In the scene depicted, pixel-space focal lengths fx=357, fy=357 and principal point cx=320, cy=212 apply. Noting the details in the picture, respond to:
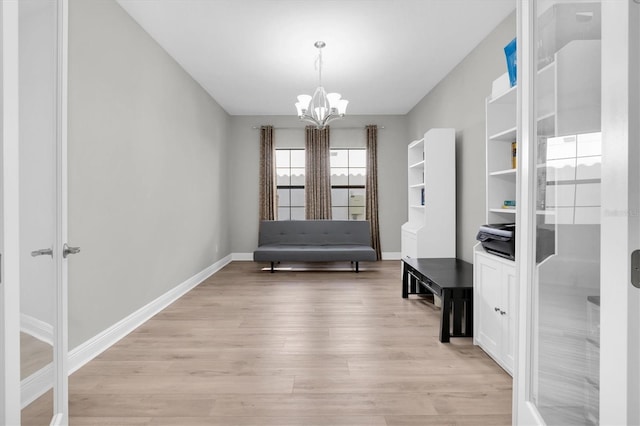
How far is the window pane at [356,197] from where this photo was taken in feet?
22.1

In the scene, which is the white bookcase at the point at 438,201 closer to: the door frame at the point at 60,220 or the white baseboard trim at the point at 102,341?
the white baseboard trim at the point at 102,341

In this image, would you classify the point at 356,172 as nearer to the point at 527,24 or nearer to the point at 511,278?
the point at 511,278

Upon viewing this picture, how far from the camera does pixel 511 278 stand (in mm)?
2180

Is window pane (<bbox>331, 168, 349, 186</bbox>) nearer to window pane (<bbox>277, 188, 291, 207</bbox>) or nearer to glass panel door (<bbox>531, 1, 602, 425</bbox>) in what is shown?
window pane (<bbox>277, 188, 291, 207</bbox>)

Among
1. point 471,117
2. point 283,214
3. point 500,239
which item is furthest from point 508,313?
point 283,214

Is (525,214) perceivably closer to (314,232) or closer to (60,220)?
(60,220)

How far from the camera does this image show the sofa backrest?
6052mm

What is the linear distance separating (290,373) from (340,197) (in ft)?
15.7

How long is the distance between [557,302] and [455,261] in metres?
2.78

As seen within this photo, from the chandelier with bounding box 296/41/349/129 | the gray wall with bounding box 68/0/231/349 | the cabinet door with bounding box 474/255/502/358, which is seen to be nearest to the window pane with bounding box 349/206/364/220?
the chandelier with bounding box 296/41/349/129

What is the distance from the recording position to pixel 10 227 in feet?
3.65

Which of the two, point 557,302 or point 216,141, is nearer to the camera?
point 557,302

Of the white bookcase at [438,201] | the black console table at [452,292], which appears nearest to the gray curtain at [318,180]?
the white bookcase at [438,201]

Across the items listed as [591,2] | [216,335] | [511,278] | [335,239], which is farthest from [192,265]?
[591,2]
